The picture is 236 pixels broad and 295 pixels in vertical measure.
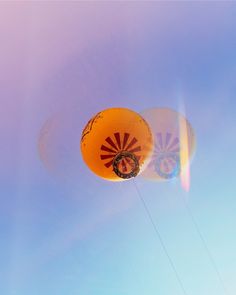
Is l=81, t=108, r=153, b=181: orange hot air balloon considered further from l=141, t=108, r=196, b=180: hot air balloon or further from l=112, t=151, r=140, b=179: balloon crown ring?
l=141, t=108, r=196, b=180: hot air balloon

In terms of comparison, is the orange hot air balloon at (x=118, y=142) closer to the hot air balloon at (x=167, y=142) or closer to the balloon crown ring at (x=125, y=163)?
the balloon crown ring at (x=125, y=163)

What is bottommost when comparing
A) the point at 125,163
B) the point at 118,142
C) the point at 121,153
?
the point at 125,163

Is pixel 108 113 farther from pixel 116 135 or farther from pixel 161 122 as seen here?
pixel 161 122

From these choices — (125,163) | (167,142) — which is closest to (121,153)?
(125,163)

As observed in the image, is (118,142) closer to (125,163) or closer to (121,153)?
(121,153)

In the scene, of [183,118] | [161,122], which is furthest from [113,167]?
[183,118]

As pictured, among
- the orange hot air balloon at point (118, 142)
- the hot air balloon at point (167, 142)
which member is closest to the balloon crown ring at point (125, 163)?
the orange hot air balloon at point (118, 142)

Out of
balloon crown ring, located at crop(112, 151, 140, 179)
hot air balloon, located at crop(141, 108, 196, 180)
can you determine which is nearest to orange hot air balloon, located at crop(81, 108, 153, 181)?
balloon crown ring, located at crop(112, 151, 140, 179)
